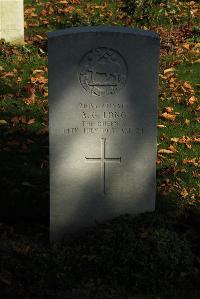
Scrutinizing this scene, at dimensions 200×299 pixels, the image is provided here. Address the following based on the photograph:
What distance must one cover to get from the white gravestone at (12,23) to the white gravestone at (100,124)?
570cm

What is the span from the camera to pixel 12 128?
737 cm

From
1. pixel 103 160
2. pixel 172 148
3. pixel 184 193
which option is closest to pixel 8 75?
pixel 172 148

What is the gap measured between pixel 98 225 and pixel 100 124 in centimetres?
84

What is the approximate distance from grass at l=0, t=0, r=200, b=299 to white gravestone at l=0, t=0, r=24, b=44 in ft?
2.05

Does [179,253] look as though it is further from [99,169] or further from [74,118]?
[74,118]

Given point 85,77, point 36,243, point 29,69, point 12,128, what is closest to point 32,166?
point 12,128

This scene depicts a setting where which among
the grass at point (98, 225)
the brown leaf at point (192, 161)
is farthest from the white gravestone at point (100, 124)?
the brown leaf at point (192, 161)

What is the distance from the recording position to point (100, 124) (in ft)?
16.3

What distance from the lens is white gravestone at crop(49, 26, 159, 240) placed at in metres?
4.75

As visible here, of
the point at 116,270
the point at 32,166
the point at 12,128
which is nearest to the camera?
the point at 116,270

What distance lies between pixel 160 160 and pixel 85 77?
2136 mm

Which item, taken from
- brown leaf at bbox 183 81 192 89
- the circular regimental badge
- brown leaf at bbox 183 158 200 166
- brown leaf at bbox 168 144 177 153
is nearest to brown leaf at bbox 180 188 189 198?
brown leaf at bbox 183 158 200 166

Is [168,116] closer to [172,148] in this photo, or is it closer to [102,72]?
[172,148]

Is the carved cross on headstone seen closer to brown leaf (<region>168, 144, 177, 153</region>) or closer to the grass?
the grass
